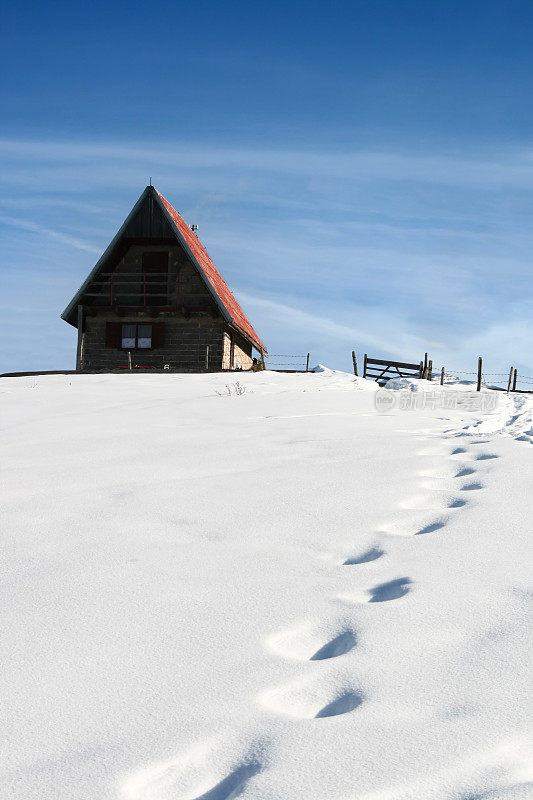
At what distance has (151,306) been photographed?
19609 millimetres

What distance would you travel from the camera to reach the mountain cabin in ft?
63.3

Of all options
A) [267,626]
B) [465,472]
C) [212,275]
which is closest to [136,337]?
[212,275]

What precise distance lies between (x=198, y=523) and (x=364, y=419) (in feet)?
12.6

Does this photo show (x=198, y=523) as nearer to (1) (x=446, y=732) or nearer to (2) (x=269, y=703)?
(2) (x=269, y=703)

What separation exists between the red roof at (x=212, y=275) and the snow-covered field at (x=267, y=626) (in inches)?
596

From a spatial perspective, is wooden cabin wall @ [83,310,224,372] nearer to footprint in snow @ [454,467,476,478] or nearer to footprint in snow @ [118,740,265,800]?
footprint in snow @ [454,467,476,478]

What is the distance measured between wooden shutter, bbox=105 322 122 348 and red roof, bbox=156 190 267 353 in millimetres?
3457

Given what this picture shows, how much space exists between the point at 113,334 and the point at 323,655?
19.0 meters

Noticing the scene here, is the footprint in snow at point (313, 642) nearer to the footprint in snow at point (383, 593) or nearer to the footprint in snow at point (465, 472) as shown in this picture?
the footprint in snow at point (383, 593)

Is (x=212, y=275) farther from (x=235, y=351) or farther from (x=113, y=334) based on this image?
(x=113, y=334)

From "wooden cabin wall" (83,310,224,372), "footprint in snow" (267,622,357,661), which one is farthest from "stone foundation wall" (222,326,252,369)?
"footprint in snow" (267,622,357,661)

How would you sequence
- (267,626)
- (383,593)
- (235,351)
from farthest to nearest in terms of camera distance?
(235,351)
(383,593)
(267,626)

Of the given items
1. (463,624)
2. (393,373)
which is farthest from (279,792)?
(393,373)

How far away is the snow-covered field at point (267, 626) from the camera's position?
143 cm
